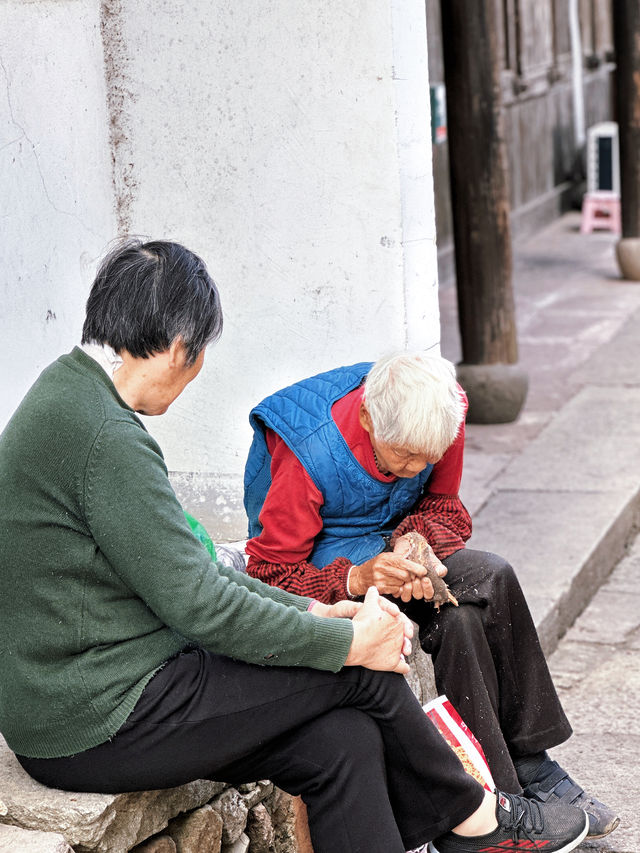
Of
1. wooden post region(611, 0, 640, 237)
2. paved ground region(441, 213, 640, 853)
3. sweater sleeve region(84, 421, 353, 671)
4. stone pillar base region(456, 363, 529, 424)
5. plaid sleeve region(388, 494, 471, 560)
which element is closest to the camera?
sweater sleeve region(84, 421, 353, 671)

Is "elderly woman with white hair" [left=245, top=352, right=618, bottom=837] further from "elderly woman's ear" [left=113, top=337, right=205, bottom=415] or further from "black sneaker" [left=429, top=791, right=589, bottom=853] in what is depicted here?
"elderly woman's ear" [left=113, top=337, right=205, bottom=415]

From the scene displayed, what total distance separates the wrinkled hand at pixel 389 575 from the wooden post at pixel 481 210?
3.71 metres

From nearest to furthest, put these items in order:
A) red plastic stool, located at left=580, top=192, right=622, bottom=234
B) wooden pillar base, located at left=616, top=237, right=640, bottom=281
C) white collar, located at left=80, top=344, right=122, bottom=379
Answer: white collar, located at left=80, top=344, right=122, bottom=379, wooden pillar base, located at left=616, top=237, right=640, bottom=281, red plastic stool, located at left=580, top=192, right=622, bottom=234

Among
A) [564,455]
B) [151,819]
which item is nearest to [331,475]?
[151,819]

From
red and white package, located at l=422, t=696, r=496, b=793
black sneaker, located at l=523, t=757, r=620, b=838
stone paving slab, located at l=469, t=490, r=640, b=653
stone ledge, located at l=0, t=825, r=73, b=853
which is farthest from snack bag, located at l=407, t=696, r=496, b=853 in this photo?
stone paving slab, located at l=469, t=490, r=640, b=653

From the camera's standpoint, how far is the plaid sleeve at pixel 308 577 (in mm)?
2727

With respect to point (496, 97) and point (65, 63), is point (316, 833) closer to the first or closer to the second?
point (65, 63)

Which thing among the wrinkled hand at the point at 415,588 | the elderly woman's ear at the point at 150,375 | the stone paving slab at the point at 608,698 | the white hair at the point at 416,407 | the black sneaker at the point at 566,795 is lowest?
the stone paving slab at the point at 608,698

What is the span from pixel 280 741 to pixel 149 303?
2.67 ft

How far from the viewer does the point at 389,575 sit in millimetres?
2709

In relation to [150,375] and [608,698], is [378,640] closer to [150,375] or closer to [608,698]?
[150,375]

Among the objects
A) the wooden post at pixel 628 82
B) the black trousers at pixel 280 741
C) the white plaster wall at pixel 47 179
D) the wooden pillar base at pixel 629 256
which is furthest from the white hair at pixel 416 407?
the wooden pillar base at pixel 629 256

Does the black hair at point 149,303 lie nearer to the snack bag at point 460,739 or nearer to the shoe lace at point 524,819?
the snack bag at point 460,739

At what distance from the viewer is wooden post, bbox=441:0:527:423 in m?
6.10
